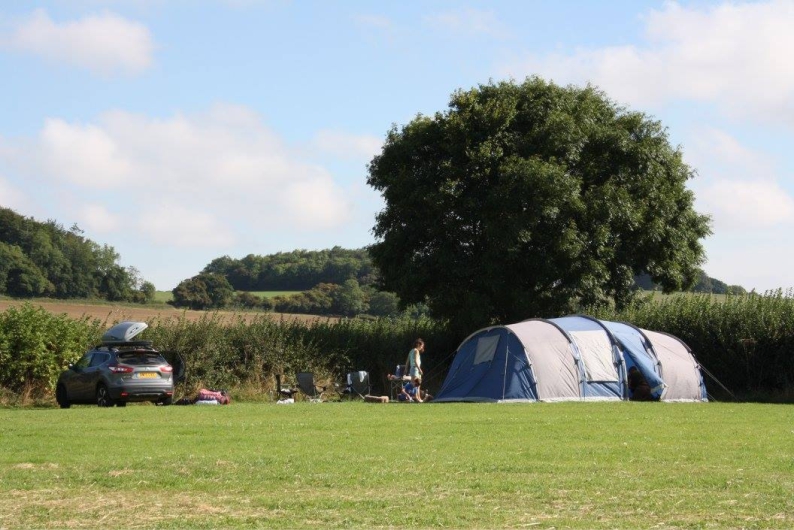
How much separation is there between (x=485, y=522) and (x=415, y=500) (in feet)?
4.41

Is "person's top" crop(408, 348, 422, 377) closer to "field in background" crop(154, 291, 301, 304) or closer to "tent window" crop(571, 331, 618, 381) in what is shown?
"tent window" crop(571, 331, 618, 381)

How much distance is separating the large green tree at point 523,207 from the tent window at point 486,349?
854 cm

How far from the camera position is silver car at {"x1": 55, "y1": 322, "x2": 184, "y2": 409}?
28062 mm

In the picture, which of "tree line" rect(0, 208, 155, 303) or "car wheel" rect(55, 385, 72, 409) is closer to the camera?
"car wheel" rect(55, 385, 72, 409)

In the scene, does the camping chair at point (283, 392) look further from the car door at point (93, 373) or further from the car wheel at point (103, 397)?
the car door at point (93, 373)

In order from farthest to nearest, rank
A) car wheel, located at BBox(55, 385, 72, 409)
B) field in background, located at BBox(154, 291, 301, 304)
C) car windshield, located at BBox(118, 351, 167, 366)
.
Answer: field in background, located at BBox(154, 291, 301, 304) → car wheel, located at BBox(55, 385, 72, 409) → car windshield, located at BBox(118, 351, 167, 366)

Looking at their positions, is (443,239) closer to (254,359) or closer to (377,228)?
(377,228)

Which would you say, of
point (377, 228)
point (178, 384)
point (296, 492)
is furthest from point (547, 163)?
point (296, 492)

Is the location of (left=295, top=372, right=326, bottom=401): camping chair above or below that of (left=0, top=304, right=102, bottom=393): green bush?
below

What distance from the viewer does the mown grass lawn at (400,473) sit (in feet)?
32.1

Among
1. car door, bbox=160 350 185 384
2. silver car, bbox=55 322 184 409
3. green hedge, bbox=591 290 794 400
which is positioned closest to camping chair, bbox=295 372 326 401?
car door, bbox=160 350 185 384

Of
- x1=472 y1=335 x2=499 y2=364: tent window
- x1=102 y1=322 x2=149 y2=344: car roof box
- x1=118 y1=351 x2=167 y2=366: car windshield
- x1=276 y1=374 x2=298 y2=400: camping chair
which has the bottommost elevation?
x1=276 y1=374 x2=298 y2=400: camping chair

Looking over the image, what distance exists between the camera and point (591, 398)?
94.4ft

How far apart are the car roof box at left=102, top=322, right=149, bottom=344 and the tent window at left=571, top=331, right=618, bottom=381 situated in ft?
42.2
